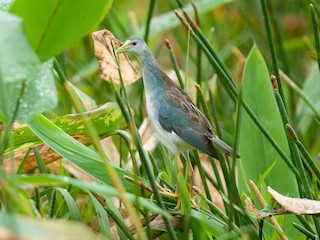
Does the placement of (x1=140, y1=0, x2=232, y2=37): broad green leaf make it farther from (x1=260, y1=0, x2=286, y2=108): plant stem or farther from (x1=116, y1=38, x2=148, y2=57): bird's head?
(x1=260, y1=0, x2=286, y2=108): plant stem

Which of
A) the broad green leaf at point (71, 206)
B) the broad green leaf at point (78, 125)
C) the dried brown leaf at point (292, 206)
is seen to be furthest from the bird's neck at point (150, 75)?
the dried brown leaf at point (292, 206)

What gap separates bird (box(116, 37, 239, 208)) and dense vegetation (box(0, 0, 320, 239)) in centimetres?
4

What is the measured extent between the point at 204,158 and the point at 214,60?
0.74 m

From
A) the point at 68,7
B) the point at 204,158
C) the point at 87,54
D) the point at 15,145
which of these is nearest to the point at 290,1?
the point at 87,54

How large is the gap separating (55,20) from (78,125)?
0.55 metres

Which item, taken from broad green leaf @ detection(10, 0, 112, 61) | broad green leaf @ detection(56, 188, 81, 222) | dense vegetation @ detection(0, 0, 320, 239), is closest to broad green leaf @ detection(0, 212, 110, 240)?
dense vegetation @ detection(0, 0, 320, 239)

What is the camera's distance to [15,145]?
1624 mm

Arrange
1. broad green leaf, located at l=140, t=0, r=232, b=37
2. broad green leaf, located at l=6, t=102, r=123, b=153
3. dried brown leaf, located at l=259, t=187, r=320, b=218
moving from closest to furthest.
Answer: dried brown leaf, located at l=259, t=187, r=320, b=218 → broad green leaf, located at l=6, t=102, r=123, b=153 → broad green leaf, located at l=140, t=0, r=232, b=37

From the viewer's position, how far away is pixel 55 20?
3.65 feet

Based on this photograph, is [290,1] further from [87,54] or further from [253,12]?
[87,54]

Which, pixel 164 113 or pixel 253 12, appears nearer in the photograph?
pixel 164 113

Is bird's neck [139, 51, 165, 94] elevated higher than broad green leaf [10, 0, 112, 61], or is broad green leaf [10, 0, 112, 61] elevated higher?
broad green leaf [10, 0, 112, 61]

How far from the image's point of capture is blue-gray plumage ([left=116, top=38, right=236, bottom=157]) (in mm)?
1676

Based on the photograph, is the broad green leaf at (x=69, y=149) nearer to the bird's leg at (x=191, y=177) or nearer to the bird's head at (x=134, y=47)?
the bird's leg at (x=191, y=177)
